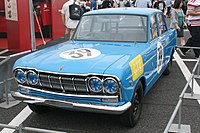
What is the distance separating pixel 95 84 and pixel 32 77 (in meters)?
0.93

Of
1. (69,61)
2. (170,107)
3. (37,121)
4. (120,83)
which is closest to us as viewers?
(120,83)

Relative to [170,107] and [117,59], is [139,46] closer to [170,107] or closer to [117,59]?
[117,59]

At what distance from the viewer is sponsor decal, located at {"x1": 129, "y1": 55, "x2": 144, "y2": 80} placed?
12.7ft

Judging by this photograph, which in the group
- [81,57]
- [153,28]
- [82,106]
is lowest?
[82,106]

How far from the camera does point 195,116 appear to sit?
462 centimetres

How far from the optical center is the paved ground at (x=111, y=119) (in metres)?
4.18

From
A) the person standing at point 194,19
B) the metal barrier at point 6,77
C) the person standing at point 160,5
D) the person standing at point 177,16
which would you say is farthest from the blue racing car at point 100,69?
the person standing at point 160,5

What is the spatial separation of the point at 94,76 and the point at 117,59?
1.79 ft

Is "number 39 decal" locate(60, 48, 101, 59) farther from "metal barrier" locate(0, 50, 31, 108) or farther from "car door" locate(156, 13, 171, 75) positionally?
"car door" locate(156, 13, 171, 75)

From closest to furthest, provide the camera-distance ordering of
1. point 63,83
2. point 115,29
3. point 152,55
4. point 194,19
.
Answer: point 63,83 → point 152,55 → point 115,29 → point 194,19

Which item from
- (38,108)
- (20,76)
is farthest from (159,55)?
(20,76)

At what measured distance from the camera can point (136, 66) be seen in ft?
13.1

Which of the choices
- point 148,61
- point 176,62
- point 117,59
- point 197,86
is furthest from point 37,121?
point 176,62

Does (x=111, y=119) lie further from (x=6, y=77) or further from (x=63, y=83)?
(x=6, y=77)
